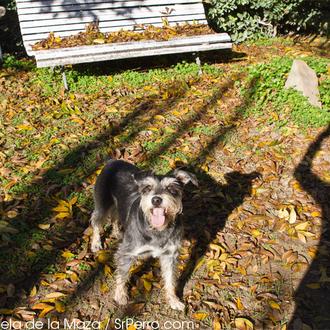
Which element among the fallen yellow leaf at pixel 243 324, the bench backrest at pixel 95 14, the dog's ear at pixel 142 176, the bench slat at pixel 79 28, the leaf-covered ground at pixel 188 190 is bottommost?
the leaf-covered ground at pixel 188 190

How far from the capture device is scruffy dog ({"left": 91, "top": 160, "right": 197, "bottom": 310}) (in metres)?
3.96

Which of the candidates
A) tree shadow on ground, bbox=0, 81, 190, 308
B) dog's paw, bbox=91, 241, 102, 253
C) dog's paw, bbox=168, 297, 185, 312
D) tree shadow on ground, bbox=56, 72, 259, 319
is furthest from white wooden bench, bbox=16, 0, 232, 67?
dog's paw, bbox=168, 297, 185, 312

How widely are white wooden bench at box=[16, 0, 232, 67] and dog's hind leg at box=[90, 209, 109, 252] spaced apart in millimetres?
4788

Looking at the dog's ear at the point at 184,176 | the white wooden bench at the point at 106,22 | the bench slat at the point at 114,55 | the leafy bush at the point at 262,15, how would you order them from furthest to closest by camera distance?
the leafy bush at the point at 262,15 < the white wooden bench at the point at 106,22 < the bench slat at the point at 114,55 < the dog's ear at the point at 184,176

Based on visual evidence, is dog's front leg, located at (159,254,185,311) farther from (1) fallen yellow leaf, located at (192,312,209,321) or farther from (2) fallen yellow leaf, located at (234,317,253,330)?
(2) fallen yellow leaf, located at (234,317,253,330)

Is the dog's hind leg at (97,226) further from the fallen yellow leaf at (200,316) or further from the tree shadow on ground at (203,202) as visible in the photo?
the fallen yellow leaf at (200,316)

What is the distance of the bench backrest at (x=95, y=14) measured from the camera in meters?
9.77

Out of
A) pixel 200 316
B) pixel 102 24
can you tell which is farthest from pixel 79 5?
pixel 200 316

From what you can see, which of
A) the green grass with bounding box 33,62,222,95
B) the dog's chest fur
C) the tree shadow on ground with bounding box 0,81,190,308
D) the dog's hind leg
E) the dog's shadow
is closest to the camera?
the dog's chest fur

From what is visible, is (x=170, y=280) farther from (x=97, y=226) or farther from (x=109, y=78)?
(x=109, y=78)

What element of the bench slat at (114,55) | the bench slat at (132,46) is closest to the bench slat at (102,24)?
the bench slat at (132,46)

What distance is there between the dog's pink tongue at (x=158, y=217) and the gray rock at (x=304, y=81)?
5683mm

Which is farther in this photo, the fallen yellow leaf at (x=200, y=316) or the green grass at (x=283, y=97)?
the green grass at (x=283, y=97)

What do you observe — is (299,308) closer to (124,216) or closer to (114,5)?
(124,216)
